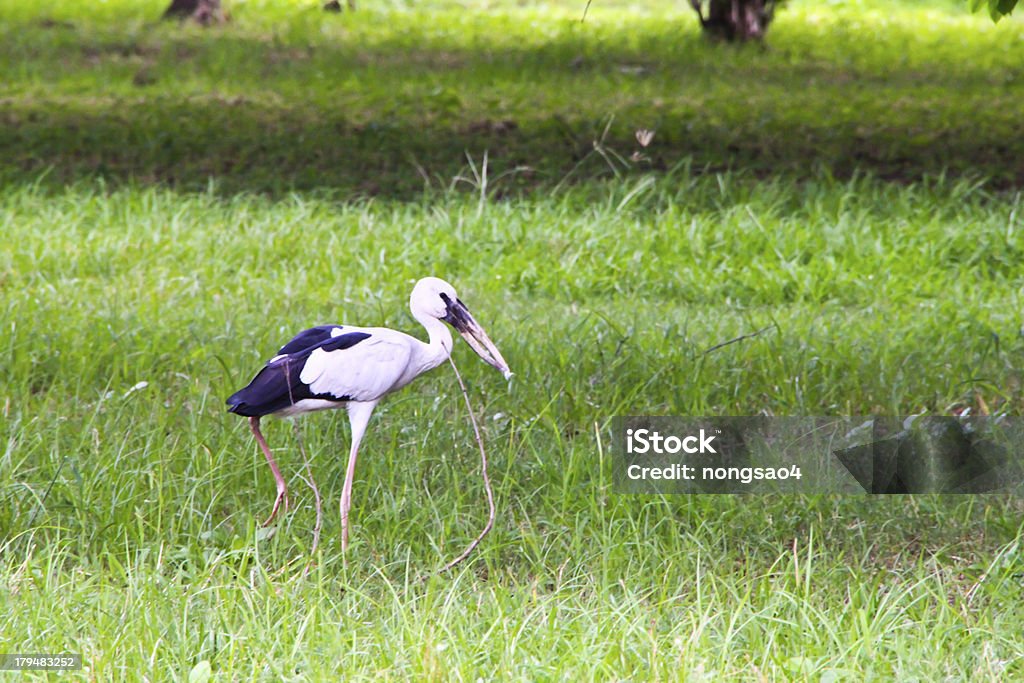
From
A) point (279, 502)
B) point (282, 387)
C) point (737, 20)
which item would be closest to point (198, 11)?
point (737, 20)

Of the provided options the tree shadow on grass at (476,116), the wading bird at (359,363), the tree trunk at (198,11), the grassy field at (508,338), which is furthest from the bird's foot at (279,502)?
the tree trunk at (198,11)

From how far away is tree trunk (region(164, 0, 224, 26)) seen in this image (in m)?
13.4

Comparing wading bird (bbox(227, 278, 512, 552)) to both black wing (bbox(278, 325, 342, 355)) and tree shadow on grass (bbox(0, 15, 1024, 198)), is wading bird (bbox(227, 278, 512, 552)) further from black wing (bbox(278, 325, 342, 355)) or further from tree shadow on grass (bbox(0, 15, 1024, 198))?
tree shadow on grass (bbox(0, 15, 1024, 198))

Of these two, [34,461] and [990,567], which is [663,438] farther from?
[34,461]

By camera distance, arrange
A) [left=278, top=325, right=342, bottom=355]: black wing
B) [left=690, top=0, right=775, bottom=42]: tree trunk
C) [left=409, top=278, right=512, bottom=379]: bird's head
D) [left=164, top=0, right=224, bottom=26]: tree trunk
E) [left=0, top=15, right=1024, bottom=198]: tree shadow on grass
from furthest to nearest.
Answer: [left=164, top=0, right=224, bottom=26]: tree trunk, [left=690, top=0, right=775, bottom=42]: tree trunk, [left=0, top=15, right=1024, bottom=198]: tree shadow on grass, [left=278, top=325, right=342, bottom=355]: black wing, [left=409, top=278, right=512, bottom=379]: bird's head

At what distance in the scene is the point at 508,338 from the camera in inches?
196

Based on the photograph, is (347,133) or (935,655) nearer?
(935,655)

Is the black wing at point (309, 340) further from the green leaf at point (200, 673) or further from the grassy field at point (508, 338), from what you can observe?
the green leaf at point (200, 673)

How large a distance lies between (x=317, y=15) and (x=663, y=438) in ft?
35.4

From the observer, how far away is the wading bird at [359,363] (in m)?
2.89

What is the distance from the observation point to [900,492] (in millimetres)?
3789

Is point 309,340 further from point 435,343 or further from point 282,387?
point 435,343

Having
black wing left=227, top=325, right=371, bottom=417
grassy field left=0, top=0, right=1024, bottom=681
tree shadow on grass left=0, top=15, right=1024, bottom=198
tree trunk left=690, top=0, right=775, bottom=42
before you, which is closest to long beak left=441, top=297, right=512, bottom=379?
black wing left=227, top=325, right=371, bottom=417

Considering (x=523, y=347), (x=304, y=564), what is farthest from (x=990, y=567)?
(x=523, y=347)
